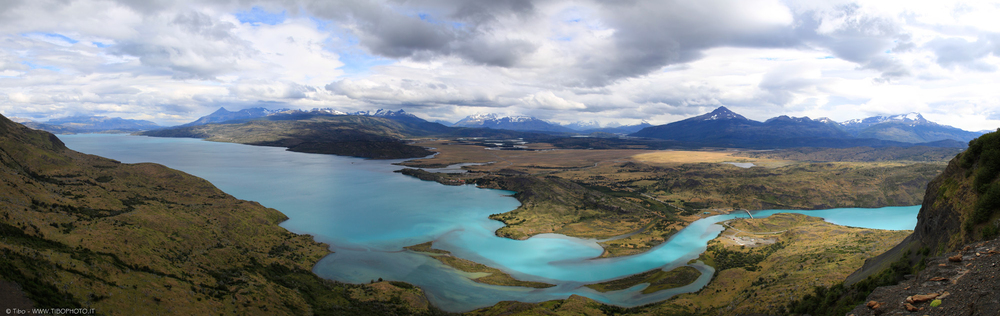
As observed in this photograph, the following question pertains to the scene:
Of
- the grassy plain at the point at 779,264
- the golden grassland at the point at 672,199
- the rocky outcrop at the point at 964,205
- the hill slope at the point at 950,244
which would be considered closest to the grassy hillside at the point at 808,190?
the golden grassland at the point at 672,199

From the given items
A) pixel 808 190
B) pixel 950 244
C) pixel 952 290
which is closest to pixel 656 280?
pixel 950 244

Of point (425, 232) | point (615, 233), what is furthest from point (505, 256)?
point (615, 233)

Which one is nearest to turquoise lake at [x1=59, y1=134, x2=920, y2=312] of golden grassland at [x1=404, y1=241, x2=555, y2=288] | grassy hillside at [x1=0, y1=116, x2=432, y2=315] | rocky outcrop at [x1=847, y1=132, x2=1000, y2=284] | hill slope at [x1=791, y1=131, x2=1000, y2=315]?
golden grassland at [x1=404, y1=241, x2=555, y2=288]

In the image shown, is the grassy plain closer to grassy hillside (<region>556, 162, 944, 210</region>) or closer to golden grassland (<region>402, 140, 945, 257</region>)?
golden grassland (<region>402, 140, 945, 257</region>)

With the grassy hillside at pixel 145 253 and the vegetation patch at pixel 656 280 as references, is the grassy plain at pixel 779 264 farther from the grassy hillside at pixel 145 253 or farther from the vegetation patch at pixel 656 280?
the grassy hillside at pixel 145 253

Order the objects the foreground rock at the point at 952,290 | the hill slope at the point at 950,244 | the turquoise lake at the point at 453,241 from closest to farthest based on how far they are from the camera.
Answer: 1. the foreground rock at the point at 952,290
2. the hill slope at the point at 950,244
3. the turquoise lake at the point at 453,241
